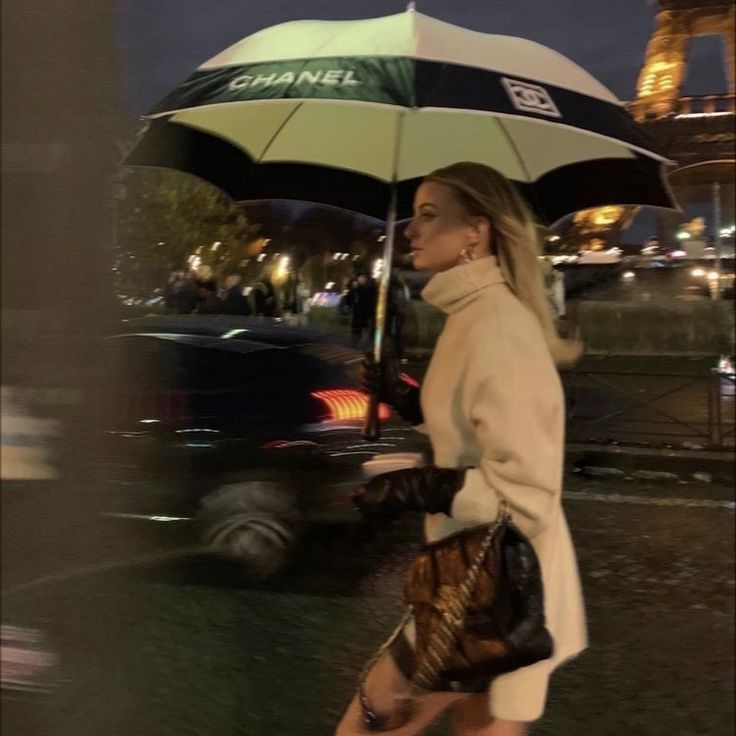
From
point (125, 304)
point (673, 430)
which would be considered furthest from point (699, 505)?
point (125, 304)

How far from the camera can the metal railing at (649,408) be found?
853 cm

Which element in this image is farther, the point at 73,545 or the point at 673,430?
the point at 673,430

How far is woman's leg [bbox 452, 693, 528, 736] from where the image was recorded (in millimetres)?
2148

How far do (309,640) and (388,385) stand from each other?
1.90 meters

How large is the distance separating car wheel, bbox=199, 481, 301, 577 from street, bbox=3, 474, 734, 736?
12 centimetres

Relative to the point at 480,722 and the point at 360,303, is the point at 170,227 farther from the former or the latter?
the point at 360,303

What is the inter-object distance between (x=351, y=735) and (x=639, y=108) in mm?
2917

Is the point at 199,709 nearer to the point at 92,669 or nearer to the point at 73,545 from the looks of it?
the point at 92,669

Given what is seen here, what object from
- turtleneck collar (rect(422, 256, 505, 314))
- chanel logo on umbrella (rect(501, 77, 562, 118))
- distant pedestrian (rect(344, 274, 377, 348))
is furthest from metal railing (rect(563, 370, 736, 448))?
turtleneck collar (rect(422, 256, 505, 314))

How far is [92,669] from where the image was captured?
2111mm

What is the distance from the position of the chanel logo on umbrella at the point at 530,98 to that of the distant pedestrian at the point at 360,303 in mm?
3290

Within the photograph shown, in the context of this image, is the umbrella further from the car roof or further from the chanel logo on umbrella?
the car roof

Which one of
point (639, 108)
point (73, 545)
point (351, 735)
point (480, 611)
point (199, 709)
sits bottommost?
point (199, 709)

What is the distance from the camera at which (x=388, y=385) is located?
2717 mm
